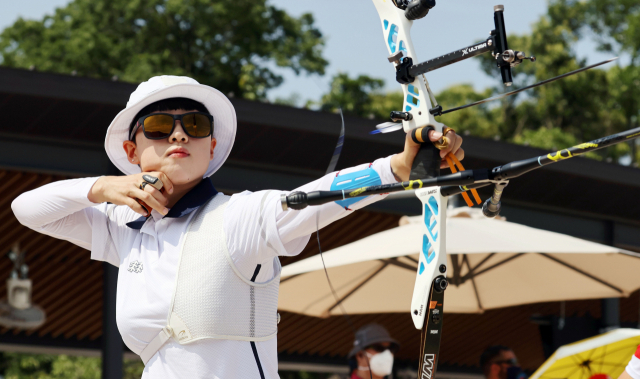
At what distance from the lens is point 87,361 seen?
72.4 ft

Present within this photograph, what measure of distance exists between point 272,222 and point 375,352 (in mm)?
3448

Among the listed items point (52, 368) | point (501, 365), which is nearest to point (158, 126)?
point (501, 365)

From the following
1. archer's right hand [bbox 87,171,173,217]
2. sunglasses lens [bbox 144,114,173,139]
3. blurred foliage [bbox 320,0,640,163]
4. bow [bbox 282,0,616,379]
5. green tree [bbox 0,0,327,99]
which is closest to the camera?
bow [bbox 282,0,616,379]

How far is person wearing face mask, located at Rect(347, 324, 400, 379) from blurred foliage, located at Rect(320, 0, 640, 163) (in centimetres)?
2024

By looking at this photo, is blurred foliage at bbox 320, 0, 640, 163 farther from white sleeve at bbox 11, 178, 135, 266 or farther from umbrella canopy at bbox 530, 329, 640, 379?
white sleeve at bbox 11, 178, 135, 266

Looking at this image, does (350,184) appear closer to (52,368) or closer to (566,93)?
(52,368)

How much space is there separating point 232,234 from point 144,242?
35cm

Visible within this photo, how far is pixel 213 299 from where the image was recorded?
1946mm

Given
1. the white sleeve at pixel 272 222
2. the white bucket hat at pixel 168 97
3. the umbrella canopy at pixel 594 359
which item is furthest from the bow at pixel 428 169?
the umbrella canopy at pixel 594 359

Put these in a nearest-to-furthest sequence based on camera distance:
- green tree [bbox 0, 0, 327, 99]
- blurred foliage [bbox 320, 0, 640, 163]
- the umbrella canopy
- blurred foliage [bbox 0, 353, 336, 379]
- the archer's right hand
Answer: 1. the archer's right hand
2. the umbrella canopy
3. blurred foliage [bbox 0, 353, 336, 379]
4. blurred foliage [bbox 320, 0, 640, 163]
5. green tree [bbox 0, 0, 327, 99]

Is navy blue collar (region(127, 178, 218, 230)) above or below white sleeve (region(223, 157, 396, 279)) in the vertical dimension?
above

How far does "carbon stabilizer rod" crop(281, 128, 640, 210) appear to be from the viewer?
4.55 feet

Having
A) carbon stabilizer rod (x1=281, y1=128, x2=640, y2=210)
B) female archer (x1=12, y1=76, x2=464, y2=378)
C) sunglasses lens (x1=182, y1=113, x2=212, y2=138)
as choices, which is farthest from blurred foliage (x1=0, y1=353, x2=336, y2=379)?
carbon stabilizer rod (x1=281, y1=128, x2=640, y2=210)

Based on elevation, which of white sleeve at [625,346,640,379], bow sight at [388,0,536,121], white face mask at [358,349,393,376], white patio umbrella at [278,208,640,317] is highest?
white patio umbrella at [278,208,640,317]
